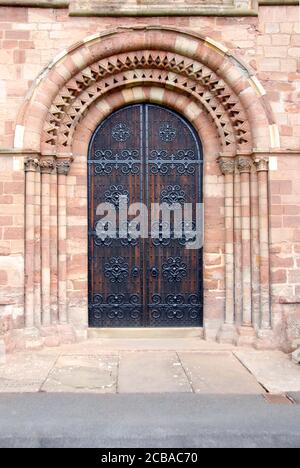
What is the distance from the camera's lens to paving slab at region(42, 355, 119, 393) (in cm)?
522

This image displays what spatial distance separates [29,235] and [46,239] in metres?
0.31

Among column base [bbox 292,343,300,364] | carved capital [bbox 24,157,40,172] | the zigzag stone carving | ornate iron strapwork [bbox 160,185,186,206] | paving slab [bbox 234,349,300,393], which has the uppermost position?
the zigzag stone carving

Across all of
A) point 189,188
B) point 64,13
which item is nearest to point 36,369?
point 189,188

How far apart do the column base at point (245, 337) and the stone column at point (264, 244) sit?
17 centimetres

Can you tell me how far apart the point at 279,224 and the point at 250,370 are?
2594mm

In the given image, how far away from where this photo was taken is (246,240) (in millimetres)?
7480

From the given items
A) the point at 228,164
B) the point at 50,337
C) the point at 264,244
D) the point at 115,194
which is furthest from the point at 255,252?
the point at 50,337

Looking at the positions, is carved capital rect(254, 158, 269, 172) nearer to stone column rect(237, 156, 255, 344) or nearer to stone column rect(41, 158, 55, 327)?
stone column rect(237, 156, 255, 344)

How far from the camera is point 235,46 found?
748cm

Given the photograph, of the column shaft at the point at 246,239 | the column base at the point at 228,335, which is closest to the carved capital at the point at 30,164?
the column shaft at the point at 246,239

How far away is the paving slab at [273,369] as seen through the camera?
5344mm

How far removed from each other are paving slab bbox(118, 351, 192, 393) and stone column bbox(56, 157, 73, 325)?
142cm

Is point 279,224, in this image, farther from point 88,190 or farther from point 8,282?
point 8,282

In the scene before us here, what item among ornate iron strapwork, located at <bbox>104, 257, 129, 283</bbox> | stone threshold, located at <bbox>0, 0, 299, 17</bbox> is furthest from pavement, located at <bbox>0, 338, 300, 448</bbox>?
stone threshold, located at <bbox>0, 0, 299, 17</bbox>
